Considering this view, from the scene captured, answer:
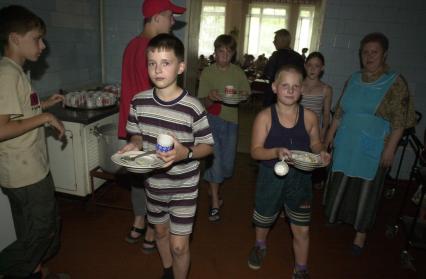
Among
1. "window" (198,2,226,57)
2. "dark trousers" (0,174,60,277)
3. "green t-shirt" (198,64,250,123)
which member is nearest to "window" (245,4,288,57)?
"window" (198,2,226,57)

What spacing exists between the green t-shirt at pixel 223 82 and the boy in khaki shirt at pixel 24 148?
1359mm

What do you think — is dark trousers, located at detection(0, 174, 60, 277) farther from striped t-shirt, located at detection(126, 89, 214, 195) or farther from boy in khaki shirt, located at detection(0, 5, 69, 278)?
striped t-shirt, located at detection(126, 89, 214, 195)

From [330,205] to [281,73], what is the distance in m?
1.54

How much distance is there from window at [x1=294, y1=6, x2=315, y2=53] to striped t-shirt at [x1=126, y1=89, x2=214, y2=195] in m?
13.3

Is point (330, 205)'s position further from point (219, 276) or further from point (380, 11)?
point (380, 11)

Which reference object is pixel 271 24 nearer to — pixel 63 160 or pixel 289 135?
pixel 63 160

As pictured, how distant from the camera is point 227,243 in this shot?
2.89 m

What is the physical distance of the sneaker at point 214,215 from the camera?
3.23 m

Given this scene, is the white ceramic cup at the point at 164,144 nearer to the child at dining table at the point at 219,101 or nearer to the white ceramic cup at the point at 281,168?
the white ceramic cup at the point at 281,168

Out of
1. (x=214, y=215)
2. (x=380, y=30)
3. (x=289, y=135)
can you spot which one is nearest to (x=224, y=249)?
(x=214, y=215)

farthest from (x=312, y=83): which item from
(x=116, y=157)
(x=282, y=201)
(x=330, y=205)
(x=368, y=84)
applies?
(x=116, y=157)

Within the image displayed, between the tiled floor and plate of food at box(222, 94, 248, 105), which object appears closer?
the tiled floor

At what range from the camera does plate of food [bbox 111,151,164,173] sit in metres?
1.59

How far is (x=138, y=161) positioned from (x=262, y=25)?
14.1 metres
